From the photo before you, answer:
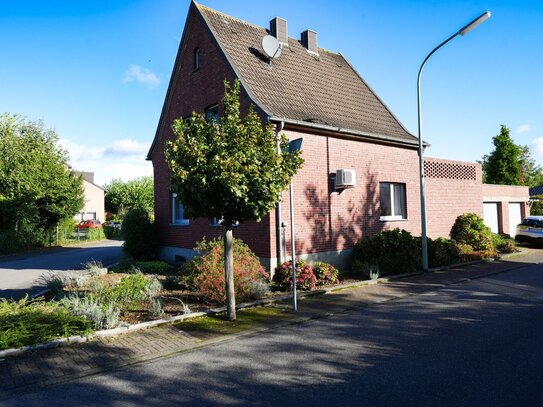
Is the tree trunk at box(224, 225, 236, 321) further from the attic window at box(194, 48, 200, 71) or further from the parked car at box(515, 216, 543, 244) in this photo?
the parked car at box(515, 216, 543, 244)

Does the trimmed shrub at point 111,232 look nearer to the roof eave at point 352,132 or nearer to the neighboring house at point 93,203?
the neighboring house at point 93,203

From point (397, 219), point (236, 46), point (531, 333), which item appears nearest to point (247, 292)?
point (531, 333)

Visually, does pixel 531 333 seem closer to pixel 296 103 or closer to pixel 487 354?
pixel 487 354

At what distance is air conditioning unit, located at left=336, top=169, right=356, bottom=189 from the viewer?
440 inches

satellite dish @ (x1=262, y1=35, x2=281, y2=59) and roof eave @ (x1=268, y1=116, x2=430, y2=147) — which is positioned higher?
satellite dish @ (x1=262, y1=35, x2=281, y2=59)

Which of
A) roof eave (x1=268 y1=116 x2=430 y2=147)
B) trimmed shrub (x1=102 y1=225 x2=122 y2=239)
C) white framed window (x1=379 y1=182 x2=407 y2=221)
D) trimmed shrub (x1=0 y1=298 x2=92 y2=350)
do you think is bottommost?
trimmed shrub (x1=0 y1=298 x2=92 y2=350)

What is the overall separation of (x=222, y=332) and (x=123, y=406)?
2.47m

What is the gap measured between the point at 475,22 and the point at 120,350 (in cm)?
1057

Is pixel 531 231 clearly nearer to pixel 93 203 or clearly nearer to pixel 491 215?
pixel 491 215

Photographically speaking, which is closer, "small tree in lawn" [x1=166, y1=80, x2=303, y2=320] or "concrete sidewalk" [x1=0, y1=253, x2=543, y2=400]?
"concrete sidewalk" [x1=0, y1=253, x2=543, y2=400]

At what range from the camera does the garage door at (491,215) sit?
1945cm

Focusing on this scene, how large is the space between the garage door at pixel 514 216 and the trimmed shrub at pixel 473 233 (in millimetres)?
7221

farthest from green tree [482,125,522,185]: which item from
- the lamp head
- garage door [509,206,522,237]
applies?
the lamp head

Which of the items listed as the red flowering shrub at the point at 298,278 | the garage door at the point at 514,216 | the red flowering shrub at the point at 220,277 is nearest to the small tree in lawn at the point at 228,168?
the red flowering shrub at the point at 220,277
